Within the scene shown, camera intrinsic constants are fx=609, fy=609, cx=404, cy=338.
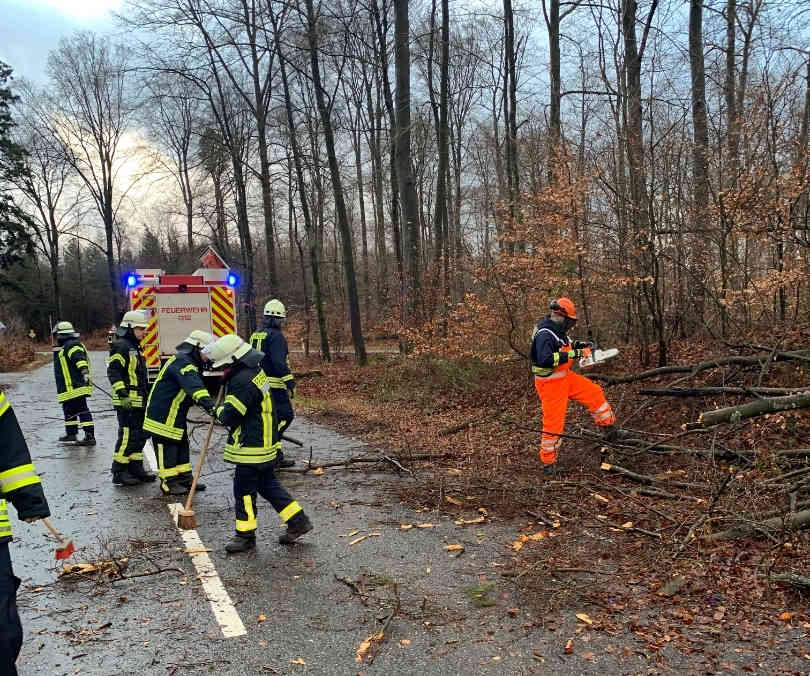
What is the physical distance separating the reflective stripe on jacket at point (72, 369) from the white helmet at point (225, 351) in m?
5.24

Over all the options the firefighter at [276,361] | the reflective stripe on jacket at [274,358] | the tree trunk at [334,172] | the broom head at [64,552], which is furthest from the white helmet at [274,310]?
the tree trunk at [334,172]

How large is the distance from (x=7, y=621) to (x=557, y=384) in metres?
5.34

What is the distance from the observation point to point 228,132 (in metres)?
23.3

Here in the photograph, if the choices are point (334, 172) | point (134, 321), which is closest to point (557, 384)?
point (134, 321)

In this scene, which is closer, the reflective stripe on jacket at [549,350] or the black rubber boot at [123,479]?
the reflective stripe on jacket at [549,350]

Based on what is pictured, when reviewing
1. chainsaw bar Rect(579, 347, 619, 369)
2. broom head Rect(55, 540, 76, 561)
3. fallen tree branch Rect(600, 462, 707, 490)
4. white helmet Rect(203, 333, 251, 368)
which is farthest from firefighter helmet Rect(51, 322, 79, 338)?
fallen tree branch Rect(600, 462, 707, 490)

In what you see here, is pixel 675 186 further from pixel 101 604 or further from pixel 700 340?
pixel 101 604

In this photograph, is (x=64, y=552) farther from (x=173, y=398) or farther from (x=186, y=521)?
(x=173, y=398)

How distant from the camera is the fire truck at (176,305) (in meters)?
12.9

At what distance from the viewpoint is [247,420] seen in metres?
5.02

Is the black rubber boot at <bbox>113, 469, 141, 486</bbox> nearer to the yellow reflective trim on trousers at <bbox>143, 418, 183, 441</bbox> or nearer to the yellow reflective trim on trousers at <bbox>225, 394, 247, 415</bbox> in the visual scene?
the yellow reflective trim on trousers at <bbox>143, 418, 183, 441</bbox>

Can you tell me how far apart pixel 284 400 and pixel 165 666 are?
4.63 metres

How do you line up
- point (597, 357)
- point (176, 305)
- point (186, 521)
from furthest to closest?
point (176, 305), point (597, 357), point (186, 521)

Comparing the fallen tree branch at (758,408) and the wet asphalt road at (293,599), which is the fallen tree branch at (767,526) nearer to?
the fallen tree branch at (758,408)
